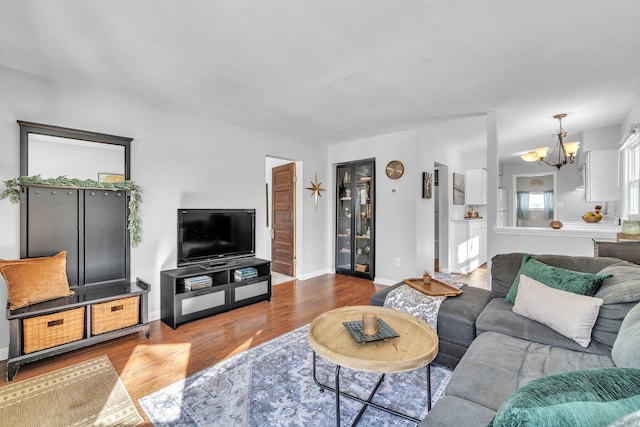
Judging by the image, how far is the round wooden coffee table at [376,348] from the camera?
4.97 feet

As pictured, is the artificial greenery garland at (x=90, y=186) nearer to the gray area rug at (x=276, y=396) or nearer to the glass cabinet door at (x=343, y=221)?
the gray area rug at (x=276, y=396)

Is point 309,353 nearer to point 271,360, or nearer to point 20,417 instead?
point 271,360

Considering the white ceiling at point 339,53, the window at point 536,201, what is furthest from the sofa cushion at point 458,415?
the window at point 536,201

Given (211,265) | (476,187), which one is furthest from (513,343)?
(476,187)

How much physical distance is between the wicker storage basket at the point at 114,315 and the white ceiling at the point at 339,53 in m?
2.02

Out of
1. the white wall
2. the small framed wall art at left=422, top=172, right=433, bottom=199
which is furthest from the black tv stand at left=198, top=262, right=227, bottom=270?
the small framed wall art at left=422, top=172, right=433, bottom=199

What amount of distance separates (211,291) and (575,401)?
3348 mm

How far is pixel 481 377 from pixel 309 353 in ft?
4.77

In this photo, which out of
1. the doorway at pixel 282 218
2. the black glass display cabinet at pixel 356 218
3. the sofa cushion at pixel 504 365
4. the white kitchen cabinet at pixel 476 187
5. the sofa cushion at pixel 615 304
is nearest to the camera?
the sofa cushion at pixel 504 365

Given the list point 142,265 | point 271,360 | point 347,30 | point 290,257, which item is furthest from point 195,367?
point 290,257

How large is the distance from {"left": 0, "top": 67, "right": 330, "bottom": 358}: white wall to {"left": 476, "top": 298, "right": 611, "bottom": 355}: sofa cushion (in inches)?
123

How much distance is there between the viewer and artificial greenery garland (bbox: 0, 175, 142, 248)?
8.30 ft

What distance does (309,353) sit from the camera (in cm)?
256

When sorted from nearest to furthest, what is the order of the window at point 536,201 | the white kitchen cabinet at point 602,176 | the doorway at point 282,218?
1. the white kitchen cabinet at point 602,176
2. the doorway at point 282,218
3. the window at point 536,201
